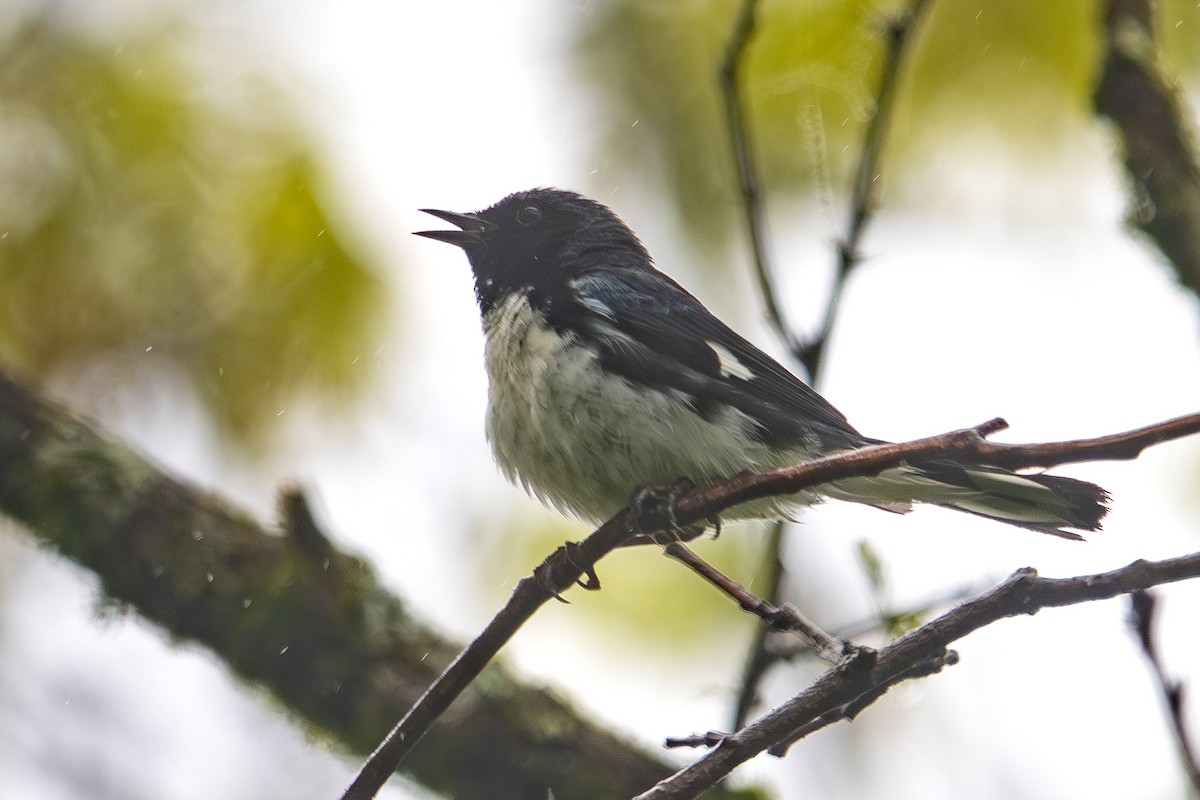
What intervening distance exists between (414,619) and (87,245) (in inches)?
90.2

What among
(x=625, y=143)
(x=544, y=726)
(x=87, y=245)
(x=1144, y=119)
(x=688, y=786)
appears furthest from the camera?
(x=625, y=143)

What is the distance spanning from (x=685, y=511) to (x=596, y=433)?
76 cm

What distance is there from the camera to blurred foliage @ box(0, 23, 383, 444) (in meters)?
5.12

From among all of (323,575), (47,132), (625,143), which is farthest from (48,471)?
(625,143)

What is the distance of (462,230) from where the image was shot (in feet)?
15.5

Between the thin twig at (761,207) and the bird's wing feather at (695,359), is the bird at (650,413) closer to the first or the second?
the bird's wing feather at (695,359)

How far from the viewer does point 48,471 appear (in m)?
4.26

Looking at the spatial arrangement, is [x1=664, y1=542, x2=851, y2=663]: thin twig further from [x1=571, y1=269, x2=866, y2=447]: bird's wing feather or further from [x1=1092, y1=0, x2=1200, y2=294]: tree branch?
[x1=1092, y1=0, x2=1200, y2=294]: tree branch

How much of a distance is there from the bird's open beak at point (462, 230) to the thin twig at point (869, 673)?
279cm

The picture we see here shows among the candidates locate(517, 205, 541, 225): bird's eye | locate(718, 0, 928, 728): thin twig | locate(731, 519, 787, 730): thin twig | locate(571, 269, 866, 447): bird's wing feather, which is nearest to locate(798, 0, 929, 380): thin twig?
locate(718, 0, 928, 728): thin twig

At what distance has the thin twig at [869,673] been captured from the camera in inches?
80.7

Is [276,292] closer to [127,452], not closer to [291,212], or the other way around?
[291,212]

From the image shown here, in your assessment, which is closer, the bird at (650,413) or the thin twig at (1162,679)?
the thin twig at (1162,679)

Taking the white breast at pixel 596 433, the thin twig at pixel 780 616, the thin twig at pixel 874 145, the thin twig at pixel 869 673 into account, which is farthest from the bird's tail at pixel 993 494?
the thin twig at pixel 869 673
